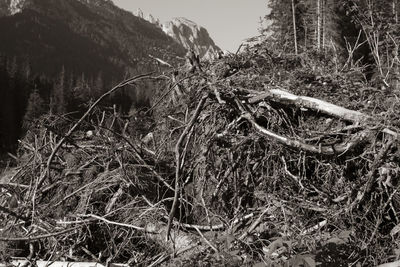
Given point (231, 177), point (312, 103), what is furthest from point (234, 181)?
point (312, 103)

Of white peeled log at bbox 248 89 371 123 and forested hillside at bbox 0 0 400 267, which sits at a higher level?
white peeled log at bbox 248 89 371 123

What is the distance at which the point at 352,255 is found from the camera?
2701 mm

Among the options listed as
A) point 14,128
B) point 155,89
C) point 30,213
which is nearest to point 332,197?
point 155,89

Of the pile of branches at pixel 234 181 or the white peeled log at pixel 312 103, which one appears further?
the white peeled log at pixel 312 103

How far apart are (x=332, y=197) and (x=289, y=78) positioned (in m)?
1.38

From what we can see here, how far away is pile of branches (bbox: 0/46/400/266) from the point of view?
2924mm

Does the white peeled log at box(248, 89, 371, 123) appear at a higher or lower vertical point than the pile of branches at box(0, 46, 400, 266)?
higher

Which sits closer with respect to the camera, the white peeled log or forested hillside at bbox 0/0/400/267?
forested hillside at bbox 0/0/400/267

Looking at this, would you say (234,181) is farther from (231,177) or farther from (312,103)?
(312,103)

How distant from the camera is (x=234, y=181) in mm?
3590

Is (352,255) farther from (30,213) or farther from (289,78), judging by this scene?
(30,213)

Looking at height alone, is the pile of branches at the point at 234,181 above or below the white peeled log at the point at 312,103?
below

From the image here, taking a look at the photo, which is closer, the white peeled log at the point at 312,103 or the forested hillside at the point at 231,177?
the forested hillside at the point at 231,177

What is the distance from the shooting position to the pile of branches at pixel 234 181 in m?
2.92
